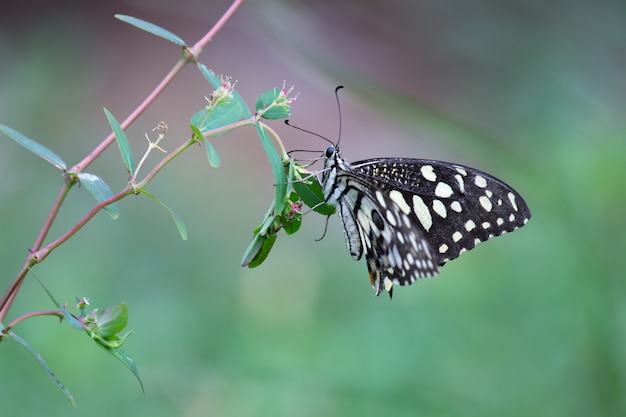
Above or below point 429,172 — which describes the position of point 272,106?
below

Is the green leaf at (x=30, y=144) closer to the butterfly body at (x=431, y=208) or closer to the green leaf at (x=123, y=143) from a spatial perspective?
the green leaf at (x=123, y=143)

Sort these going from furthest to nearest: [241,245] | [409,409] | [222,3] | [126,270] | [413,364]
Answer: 1. [222,3]
2. [241,245]
3. [126,270]
4. [413,364]
5. [409,409]

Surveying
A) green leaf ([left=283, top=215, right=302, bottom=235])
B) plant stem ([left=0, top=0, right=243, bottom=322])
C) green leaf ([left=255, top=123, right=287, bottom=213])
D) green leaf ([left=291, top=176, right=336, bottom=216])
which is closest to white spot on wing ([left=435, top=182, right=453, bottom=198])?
green leaf ([left=291, top=176, right=336, bottom=216])

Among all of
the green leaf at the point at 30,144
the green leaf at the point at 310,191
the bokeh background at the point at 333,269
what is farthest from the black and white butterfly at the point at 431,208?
the bokeh background at the point at 333,269

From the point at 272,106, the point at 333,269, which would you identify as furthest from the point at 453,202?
the point at 333,269

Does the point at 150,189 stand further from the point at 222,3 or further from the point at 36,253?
the point at 36,253

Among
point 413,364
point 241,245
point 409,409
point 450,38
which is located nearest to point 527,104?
point 450,38

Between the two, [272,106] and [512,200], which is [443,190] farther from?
[272,106]
